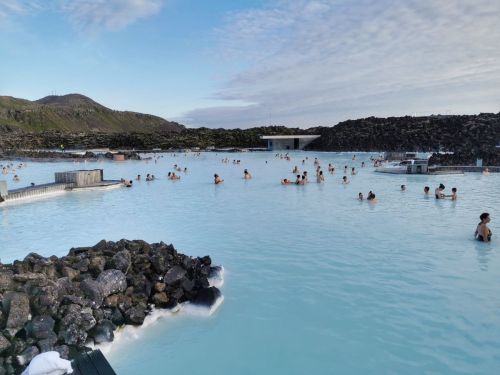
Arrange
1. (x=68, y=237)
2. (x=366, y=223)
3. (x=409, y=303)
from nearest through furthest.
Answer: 1. (x=409, y=303)
2. (x=68, y=237)
3. (x=366, y=223)

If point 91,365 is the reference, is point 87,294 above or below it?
above

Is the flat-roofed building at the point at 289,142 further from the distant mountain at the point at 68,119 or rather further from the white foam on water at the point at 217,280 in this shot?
the white foam on water at the point at 217,280

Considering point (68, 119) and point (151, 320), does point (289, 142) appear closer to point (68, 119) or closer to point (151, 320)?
point (151, 320)

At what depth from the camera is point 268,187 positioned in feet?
68.1

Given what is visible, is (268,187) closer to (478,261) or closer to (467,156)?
(478,261)

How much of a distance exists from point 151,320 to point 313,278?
303 centimetres

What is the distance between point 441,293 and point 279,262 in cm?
306

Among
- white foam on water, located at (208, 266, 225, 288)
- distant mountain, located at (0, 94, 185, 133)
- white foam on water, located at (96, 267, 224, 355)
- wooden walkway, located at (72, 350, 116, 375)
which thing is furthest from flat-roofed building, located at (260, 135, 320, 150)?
wooden walkway, located at (72, 350, 116, 375)

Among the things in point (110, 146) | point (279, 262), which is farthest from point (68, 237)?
point (110, 146)

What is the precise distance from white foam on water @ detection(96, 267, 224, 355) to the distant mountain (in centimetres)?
8304

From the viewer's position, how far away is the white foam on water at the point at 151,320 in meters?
5.25

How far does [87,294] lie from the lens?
5715 millimetres

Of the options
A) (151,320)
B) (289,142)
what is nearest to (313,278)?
(151,320)

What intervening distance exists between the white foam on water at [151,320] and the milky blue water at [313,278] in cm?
4
